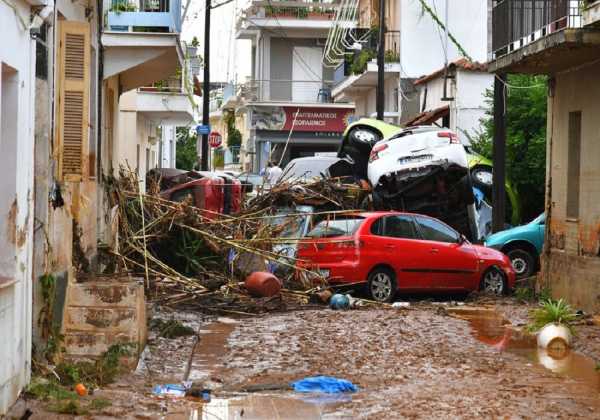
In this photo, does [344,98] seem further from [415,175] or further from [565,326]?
[565,326]

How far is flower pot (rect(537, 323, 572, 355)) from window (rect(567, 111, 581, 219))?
538cm

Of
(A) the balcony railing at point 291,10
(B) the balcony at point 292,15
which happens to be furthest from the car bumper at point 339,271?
(A) the balcony railing at point 291,10

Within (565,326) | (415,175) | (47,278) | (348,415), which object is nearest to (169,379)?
(47,278)

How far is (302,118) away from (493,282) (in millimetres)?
35336

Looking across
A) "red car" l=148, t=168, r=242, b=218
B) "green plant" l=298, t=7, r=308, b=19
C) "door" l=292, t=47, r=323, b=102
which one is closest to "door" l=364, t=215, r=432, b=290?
"red car" l=148, t=168, r=242, b=218

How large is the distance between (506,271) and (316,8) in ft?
118

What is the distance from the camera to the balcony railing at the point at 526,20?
17.4 meters

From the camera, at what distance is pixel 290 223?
68.0 feet

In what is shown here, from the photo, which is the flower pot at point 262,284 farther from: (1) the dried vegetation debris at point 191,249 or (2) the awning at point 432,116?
(2) the awning at point 432,116

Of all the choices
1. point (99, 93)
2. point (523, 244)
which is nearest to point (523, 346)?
point (99, 93)

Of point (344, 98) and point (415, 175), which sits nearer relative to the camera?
point (415, 175)

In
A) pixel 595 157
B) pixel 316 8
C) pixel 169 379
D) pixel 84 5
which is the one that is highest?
pixel 316 8

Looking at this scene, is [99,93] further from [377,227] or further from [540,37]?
[540,37]

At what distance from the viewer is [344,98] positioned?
50.9m
